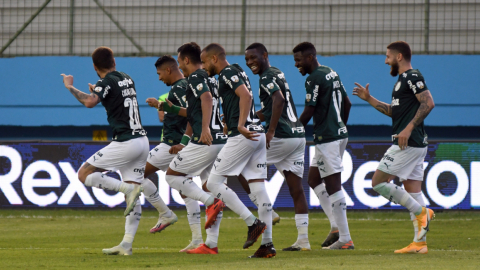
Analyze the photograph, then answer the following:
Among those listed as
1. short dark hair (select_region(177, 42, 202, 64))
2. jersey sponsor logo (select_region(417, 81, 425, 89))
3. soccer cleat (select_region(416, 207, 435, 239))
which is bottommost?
soccer cleat (select_region(416, 207, 435, 239))

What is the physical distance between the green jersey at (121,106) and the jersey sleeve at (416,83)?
2.79m

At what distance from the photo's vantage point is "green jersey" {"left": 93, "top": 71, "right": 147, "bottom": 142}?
6668mm

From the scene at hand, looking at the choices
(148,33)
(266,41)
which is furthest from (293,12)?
(148,33)

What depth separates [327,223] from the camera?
1066 cm

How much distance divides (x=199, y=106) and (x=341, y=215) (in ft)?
6.52

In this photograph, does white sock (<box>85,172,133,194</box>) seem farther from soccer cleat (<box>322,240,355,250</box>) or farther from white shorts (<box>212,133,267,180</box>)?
soccer cleat (<box>322,240,355,250</box>)

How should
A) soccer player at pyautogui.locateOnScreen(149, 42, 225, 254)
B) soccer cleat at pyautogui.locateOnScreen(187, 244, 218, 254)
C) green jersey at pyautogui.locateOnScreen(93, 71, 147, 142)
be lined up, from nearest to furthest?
soccer player at pyautogui.locateOnScreen(149, 42, 225, 254), green jersey at pyautogui.locateOnScreen(93, 71, 147, 142), soccer cleat at pyautogui.locateOnScreen(187, 244, 218, 254)

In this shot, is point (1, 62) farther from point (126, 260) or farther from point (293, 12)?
point (126, 260)

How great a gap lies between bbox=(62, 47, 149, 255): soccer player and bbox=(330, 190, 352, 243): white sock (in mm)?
2136

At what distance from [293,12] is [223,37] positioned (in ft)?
5.52

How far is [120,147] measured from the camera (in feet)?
21.9

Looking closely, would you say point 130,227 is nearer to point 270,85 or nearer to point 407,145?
point 270,85

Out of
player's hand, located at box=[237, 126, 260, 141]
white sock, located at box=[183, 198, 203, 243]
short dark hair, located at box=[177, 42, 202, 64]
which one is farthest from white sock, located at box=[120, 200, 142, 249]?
short dark hair, located at box=[177, 42, 202, 64]

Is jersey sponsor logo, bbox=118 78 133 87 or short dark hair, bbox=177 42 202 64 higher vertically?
short dark hair, bbox=177 42 202 64
